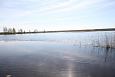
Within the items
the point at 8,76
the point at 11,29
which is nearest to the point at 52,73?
the point at 8,76

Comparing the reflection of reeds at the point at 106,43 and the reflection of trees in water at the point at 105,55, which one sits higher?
the reflection of reeds at the point at 106,43

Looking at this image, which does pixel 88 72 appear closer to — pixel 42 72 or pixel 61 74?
pixel 61 74

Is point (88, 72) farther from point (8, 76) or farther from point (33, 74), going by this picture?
point (8, 76)

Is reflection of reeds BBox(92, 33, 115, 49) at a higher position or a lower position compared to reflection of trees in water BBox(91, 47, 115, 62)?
higher

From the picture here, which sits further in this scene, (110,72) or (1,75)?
(110,72)

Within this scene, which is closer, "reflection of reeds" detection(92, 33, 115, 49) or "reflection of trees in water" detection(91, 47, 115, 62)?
"reflection of trees in water" detection(91, 47, 115, 62)

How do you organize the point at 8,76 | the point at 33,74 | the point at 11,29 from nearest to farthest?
1. the point at 8,76
2. the point at 33,74
3. the point at 11,29

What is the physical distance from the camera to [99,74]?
11.8m

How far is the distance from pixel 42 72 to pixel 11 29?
142m

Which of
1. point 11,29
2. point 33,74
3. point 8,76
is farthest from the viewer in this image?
point 11,29

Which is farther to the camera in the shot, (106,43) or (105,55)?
(106,43)

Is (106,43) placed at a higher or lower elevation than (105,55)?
higher

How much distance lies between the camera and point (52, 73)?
39.4 feet

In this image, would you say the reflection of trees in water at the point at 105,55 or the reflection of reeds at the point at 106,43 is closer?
the reflection of trees in water at the point at 105,55
